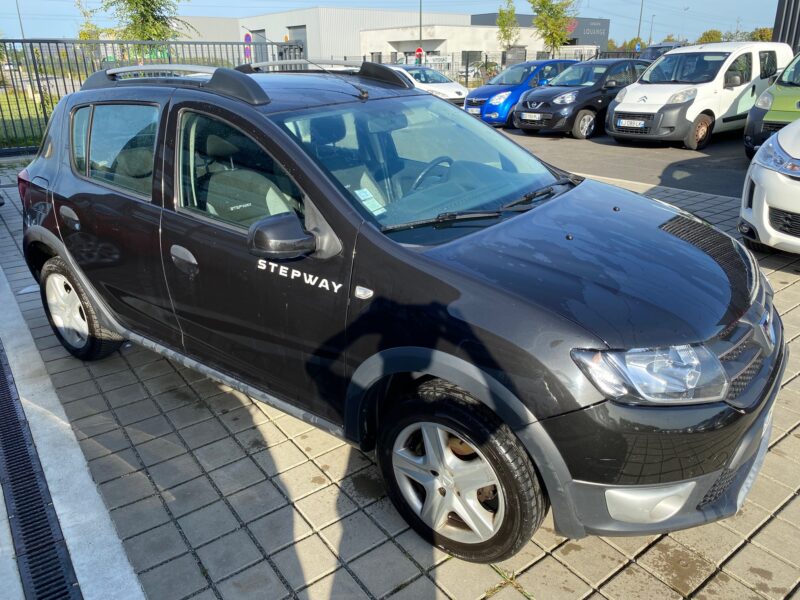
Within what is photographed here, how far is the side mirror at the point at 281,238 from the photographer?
8.11 ft

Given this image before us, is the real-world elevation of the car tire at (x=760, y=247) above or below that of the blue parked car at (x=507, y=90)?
below

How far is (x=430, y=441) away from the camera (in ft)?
7.96

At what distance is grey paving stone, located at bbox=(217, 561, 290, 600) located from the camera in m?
2.43

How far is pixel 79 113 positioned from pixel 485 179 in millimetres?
2503

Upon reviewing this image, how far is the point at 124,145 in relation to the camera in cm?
349

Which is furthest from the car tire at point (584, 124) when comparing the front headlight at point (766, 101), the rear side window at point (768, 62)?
the front headlight at point (766, 101)

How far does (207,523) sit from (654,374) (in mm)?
1987

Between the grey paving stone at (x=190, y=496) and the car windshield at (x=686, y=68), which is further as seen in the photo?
the car windshield at (x=686, y=68)

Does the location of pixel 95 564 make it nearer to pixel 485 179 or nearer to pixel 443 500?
pixel 443 500

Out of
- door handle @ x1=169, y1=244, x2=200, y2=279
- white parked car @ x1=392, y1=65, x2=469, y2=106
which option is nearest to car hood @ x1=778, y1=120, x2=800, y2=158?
door handle @ x1=169, y1=244, x2=200, y2=279

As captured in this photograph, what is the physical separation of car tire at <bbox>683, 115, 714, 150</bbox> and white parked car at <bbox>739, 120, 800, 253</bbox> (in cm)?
620

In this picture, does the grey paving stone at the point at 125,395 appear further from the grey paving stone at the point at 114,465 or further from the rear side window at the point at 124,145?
the rear side window at the point at 124,145

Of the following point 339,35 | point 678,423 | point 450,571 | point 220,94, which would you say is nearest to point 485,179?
point 220,94

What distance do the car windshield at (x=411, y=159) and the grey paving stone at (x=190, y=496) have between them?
5.02 feet
